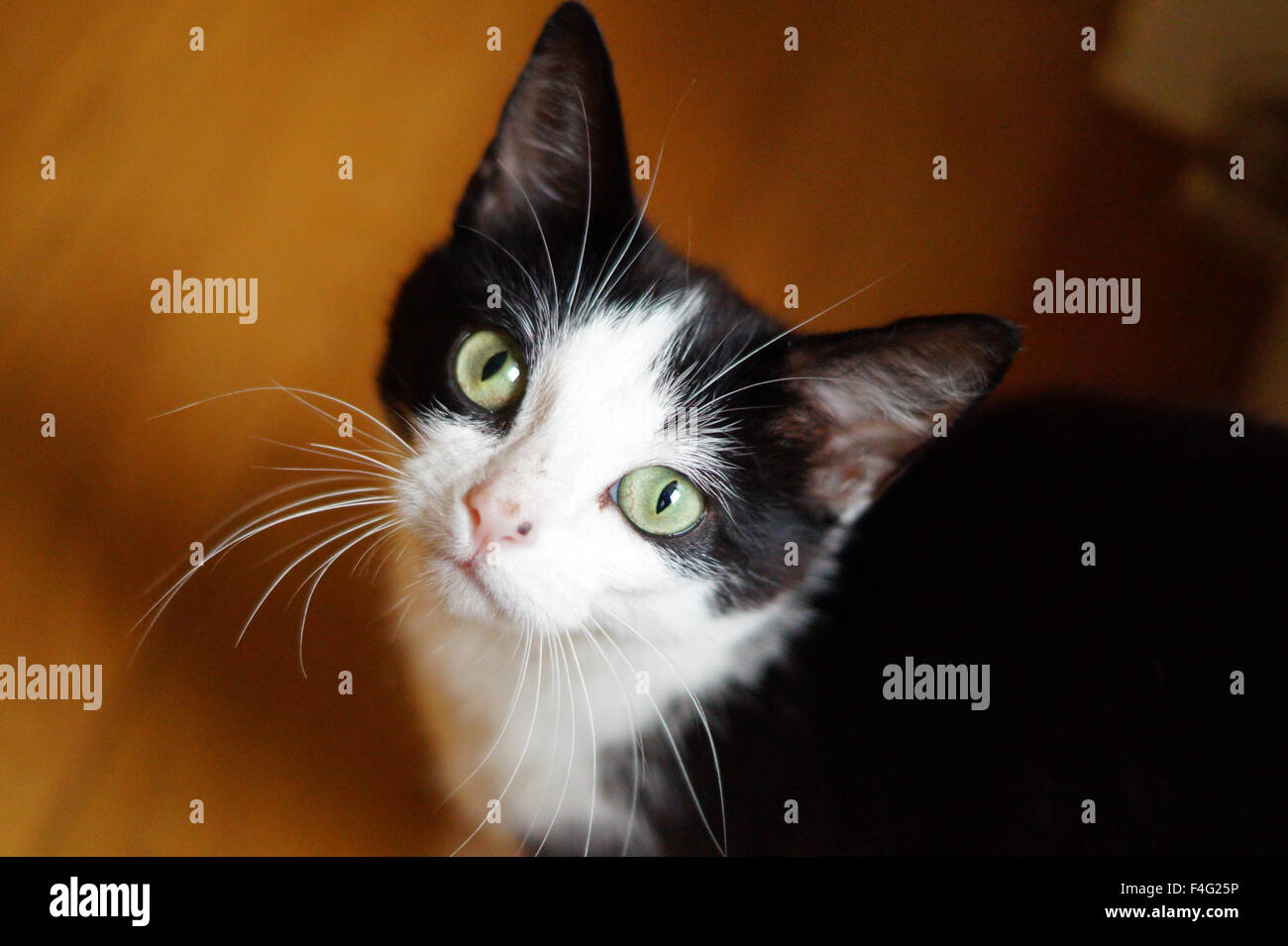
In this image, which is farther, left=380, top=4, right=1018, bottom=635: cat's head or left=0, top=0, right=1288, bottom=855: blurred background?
left=0, top=0, right=1288, bottom=855: blurred background

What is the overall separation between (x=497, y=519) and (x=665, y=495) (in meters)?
0.16

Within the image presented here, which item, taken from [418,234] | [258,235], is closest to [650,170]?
[418,234]

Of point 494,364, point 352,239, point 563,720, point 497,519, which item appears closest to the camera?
point 497,519

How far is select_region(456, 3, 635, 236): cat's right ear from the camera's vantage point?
0.80 meters

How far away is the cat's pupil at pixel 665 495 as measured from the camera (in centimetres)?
81

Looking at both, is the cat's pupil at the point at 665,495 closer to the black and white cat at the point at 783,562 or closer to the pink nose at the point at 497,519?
the black and white cat at the point at 783,562

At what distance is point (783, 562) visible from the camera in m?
0.89

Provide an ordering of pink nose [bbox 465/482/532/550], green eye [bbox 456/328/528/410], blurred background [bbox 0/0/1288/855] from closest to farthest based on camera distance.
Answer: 1. pink nose [bbox 465/482/532/550]
2. green eye [bbox 456/328/528/410]
3. blurred background [bbox 0/0/1288/855]

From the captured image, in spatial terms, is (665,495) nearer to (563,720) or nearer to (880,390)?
(880,390)

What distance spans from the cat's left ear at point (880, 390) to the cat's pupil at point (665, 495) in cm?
13

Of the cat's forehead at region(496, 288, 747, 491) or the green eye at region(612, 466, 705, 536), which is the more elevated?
the cat's forehead at region(496, 288, 747, 491)

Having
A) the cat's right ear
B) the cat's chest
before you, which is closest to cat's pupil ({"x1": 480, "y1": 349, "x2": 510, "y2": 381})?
the cat's right ear

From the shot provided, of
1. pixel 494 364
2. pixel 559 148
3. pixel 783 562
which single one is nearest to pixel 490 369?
pixel 494 364

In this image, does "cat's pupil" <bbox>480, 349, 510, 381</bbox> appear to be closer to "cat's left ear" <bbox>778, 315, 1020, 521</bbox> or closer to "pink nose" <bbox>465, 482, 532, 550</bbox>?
"pink nose" <bbox>465, 482, 532, 550</bbox>
